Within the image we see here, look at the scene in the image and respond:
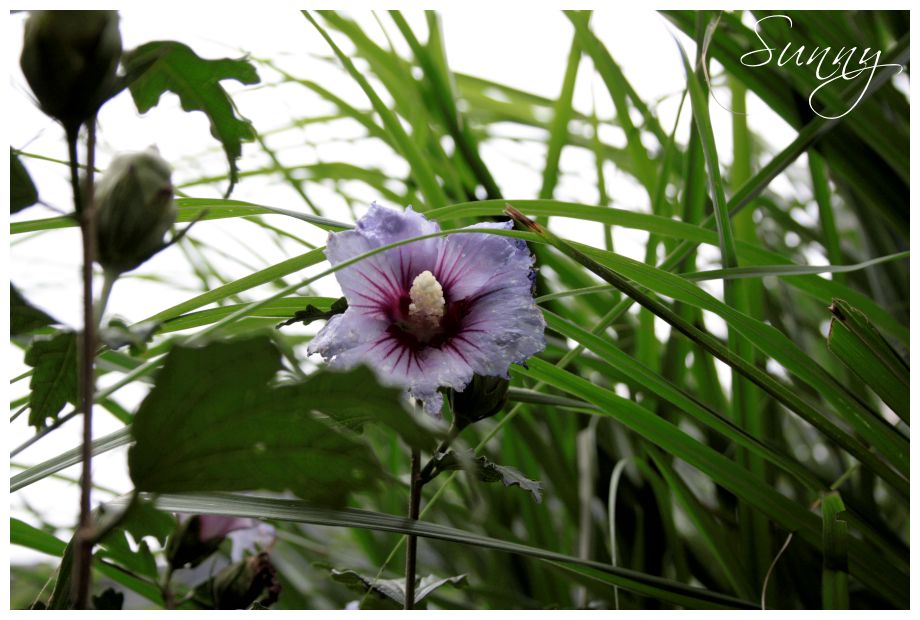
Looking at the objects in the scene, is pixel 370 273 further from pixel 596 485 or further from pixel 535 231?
pixel 596 485

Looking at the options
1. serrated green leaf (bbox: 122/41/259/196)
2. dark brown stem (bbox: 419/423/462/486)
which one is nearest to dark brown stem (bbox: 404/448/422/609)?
dark brown stem (bbox: 419/423/462/486)

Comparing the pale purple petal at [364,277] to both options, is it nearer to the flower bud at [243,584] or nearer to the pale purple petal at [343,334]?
the pale purple petal at [343,334]

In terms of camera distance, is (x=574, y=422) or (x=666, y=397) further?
(x=574, y=422)

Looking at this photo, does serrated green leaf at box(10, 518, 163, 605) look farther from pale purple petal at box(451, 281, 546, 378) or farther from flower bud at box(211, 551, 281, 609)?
pale purple petal at box(451, 281, 546, 378)

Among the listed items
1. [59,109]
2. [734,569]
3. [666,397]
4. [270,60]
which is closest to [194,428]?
[59,109]

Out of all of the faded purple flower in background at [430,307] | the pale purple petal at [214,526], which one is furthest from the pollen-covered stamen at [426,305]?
the pale purple petal at [214,526]

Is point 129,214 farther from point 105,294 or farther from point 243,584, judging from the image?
point 243,584

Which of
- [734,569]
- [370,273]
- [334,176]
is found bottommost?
[734,569]
